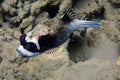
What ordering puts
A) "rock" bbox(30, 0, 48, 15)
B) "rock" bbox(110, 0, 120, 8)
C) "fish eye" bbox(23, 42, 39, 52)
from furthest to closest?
"rock" bbox(110, 0, 120, 8)
"rock" bbox(30, 0, 48, 15)
"fish eye" bbox(23, 42, 39, 52)

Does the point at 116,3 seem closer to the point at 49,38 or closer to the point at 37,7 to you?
the point at 37,7

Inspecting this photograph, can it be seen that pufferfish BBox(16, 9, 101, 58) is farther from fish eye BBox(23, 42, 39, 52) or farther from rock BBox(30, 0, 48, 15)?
rock BBox(30, 0, 48, 15)

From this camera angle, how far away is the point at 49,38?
86.7 inches

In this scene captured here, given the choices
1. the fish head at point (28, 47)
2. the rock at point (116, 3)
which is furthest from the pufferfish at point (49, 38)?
the rock at point (116, 3)

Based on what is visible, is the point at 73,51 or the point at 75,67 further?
the point at 73,51

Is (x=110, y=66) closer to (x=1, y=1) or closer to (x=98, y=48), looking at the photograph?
(x=98, y=48)

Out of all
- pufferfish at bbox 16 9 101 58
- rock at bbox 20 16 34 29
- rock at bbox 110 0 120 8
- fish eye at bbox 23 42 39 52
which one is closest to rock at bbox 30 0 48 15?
rock at bbox 20 16 34 29

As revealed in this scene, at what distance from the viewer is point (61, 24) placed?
2.27 meters

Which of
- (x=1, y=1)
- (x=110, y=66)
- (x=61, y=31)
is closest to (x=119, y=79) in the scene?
(x=110, y=66)

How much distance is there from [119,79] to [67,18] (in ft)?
3.56

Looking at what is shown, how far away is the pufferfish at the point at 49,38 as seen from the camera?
2174 mm

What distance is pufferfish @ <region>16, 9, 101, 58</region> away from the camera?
2174 millimetres

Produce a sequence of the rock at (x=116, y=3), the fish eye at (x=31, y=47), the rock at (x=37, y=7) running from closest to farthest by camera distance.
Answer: the fish eye at (x=31, y=47) < the rock at (x=37, y=7) < the rock at (x=116, y=3)

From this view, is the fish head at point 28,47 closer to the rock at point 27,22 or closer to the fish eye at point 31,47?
the fish eye at point 31,47
